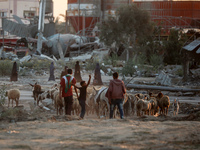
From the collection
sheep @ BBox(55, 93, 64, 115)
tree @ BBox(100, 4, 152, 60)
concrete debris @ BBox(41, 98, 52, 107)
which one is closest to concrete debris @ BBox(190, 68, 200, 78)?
tree @ BBox(100, 4, 152, 60)

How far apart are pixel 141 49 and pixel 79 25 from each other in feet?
70.9

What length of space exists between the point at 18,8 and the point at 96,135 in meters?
71.1

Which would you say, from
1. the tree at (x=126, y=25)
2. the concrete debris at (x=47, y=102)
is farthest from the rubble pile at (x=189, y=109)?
the tree at (x=126, y=25)

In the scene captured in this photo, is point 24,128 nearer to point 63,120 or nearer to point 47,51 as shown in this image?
point 63,120

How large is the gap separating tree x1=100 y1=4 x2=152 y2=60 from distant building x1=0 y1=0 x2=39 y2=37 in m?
35.0

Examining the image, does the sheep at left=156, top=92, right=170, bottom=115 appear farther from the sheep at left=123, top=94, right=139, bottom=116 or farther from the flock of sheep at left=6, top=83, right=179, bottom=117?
the sheep at left=123, top=94, right=139, bottom=116

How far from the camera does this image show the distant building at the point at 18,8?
77000mm

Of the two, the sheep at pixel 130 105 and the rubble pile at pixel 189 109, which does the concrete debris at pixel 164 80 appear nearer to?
the rubble pile at pixel 189 109

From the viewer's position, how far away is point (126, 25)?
146 feet

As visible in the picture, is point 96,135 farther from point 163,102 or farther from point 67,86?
point 163,102

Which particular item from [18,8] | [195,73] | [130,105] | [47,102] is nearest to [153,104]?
[130,105]

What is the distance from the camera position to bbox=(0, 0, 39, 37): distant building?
77000 millimetres

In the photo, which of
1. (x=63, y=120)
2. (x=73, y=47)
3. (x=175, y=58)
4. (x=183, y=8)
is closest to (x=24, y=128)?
(x=63, y=120)

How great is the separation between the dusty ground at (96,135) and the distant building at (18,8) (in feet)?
222
